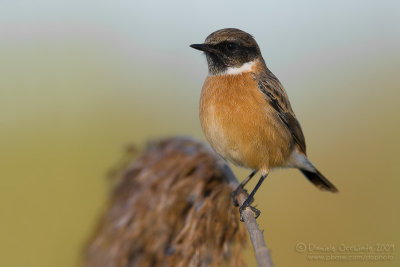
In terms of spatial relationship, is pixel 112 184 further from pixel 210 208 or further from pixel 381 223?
pixel 381 223

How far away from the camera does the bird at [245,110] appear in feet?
14.6

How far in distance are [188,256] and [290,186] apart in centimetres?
399

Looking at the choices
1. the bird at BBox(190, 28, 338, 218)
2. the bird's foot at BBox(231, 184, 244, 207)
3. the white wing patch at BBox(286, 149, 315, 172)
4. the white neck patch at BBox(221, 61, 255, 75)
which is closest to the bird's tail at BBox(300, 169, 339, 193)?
the white wing patch at BBox(286, 149, 315, 172)

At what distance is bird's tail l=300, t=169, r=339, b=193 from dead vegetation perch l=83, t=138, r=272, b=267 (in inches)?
70.9

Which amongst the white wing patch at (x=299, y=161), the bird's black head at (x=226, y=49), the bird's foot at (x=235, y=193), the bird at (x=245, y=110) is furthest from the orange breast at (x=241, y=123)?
the bird's foot at (x=235, y=193)

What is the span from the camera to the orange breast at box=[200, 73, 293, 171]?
4.45 metres

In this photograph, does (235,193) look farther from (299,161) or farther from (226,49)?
(226,49)

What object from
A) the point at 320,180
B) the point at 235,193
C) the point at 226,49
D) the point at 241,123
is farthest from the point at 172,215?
the point at 320,180

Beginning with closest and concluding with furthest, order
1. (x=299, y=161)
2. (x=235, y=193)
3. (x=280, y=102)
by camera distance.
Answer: (x=235, y=193) → (x=280, y=102) → (x=299, y=161)

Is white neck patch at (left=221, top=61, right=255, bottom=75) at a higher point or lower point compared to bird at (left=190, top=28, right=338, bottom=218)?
higher

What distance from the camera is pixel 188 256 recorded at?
10.6 ft

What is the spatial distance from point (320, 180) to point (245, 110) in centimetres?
164

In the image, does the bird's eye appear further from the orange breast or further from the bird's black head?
the orange breast

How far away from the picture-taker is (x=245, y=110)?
176 inches
